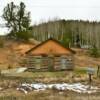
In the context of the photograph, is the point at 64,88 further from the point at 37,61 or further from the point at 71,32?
the point at 71,32

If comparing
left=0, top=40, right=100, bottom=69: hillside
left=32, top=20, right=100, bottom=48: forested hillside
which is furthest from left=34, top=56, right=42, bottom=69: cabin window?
left=32, top=20, right=100, bottom=48: forested hillside

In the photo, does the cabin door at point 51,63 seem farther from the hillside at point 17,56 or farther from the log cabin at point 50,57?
the hillside at point 17,56

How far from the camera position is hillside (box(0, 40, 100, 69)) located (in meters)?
46.5

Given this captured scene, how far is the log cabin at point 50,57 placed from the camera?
1478 inches

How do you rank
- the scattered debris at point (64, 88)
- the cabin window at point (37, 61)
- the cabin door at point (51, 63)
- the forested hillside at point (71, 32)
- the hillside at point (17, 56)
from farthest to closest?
the forested hillside at point (71, 32) < the hillside at point (17, 56) < the cabin door at point (51, 63) < the cabin window at point (37, 61) < the scattered debris at point (64, 88)

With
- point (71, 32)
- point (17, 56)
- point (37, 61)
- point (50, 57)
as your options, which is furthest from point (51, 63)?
point (71, 32)

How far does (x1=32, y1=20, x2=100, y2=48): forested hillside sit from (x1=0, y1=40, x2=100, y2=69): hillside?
907cm

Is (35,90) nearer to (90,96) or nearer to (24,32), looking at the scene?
(90,96)

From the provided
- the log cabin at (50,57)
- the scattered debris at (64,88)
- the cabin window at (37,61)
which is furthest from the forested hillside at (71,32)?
the scattered debris at (64,88)

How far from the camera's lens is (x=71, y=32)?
225ft

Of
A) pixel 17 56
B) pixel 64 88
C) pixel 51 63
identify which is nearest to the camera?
pixel 64 88

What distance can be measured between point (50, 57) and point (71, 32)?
1223 inches

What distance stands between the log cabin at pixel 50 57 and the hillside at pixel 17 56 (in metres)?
6.40

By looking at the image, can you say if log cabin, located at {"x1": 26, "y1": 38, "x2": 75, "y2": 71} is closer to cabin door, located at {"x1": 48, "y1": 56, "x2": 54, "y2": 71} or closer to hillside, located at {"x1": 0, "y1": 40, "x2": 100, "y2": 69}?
cabin door, located at {"x1": 48, "y1": 56, "x2": 54, "y2": 71}
